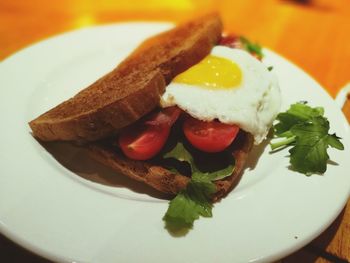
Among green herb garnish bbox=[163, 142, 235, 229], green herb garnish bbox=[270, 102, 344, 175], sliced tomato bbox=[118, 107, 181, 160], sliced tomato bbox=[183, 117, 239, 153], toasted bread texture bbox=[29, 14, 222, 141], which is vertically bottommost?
green herb garnish bbox=[270, 102, 344, 175]

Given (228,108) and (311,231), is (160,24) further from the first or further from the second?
(311,231)

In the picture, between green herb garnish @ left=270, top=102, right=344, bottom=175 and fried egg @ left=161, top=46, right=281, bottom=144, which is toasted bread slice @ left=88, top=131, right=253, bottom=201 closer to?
fried egg @ left=161, top=46, right=281, bottom=144

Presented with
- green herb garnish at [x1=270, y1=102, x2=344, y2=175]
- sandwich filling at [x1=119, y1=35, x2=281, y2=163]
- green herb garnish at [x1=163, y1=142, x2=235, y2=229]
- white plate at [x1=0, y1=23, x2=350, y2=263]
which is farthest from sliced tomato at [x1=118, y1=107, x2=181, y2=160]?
green herb garnish at [x1=270, y1=102, x2=344, y2=175]

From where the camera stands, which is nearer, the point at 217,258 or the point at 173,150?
the point at 217,258

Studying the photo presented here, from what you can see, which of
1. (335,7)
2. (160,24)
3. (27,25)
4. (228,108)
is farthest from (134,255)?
(335,7)

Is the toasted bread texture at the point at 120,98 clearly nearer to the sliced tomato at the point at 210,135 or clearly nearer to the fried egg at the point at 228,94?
the fried egg at the point at 228,94

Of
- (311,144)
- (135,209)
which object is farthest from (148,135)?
(311,144)

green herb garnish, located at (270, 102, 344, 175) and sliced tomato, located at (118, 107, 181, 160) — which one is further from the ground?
sliced tomato, located at (118, 107, 181, 160)
